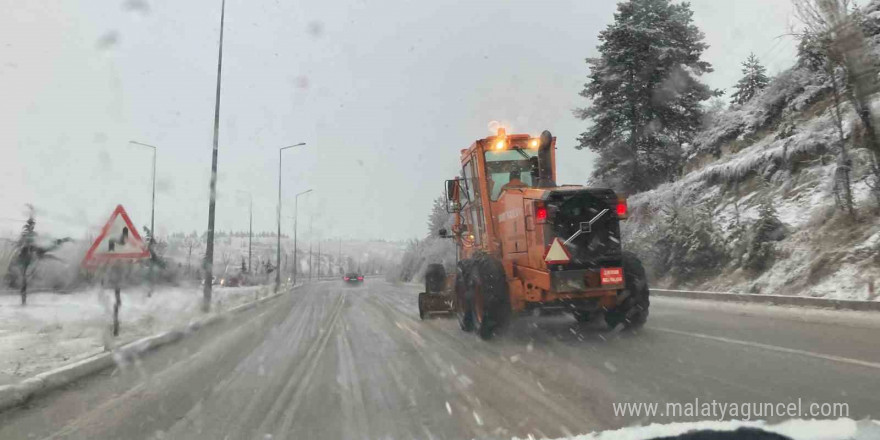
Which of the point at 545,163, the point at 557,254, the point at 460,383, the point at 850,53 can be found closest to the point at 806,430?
the point at 460,383

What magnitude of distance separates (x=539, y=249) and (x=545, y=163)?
207cm

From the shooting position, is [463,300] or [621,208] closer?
[621,208]

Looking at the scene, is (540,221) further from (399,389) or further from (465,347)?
(399,389)

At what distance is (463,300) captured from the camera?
10.8 metres

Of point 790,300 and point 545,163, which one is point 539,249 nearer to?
point 545,163

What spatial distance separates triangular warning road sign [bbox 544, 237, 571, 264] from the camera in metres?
8.62

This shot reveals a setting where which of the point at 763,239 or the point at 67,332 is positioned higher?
the point at 763,239

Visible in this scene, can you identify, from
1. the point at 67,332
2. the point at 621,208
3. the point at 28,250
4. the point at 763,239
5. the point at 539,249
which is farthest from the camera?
the point at 28,250

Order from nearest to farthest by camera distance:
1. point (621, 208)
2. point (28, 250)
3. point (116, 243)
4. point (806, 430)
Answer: point (806, 430) → point (621, 208) → point (116, 243) → point (28, 250)

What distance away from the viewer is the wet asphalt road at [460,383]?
16.5ft

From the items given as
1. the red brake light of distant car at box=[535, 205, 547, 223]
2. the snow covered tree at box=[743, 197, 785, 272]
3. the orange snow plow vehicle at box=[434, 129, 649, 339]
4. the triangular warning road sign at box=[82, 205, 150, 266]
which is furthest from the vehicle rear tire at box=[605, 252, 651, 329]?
the snow covered tree at box=[743, 197, 785, 272]

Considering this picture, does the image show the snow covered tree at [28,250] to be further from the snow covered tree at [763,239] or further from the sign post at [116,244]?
the snow covered tree at [763,239]

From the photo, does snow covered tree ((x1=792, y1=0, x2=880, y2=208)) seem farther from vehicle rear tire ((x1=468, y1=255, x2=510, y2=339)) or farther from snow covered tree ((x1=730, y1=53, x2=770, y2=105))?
snow covered tree ((x1=730, y1=53, x2=770, y2=105))

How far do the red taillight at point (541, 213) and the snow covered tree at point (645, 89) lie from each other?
2102 cm
